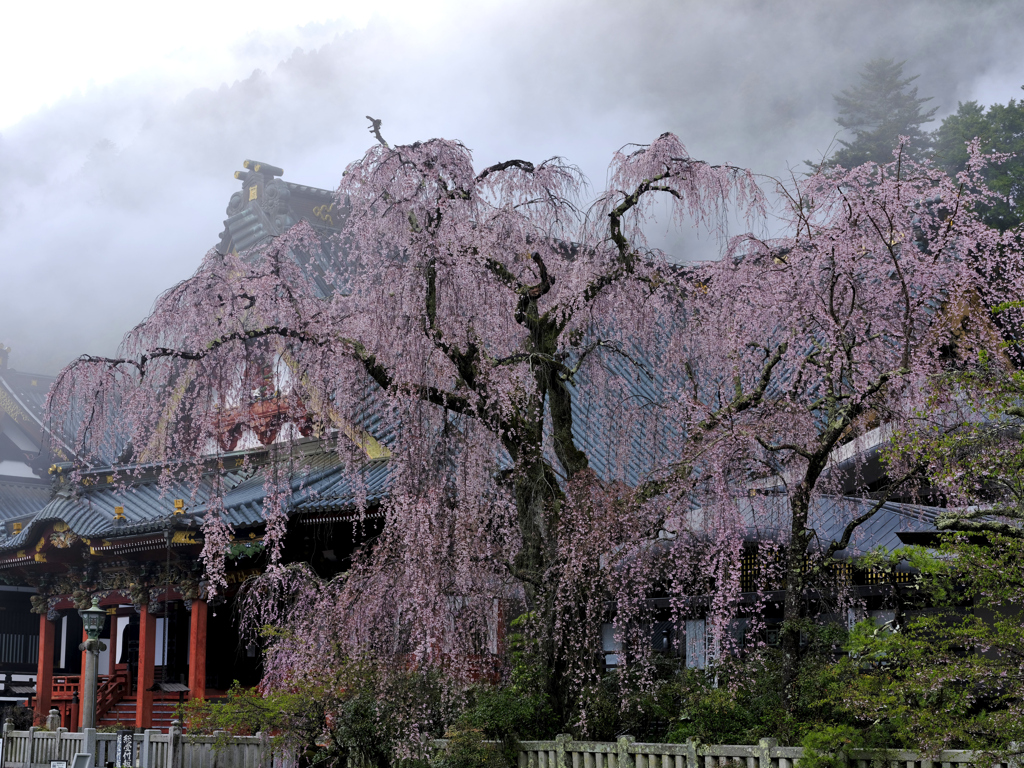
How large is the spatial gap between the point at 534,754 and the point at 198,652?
8255 mm

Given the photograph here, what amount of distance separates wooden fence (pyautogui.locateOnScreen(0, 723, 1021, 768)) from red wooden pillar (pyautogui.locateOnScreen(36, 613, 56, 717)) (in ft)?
13.2

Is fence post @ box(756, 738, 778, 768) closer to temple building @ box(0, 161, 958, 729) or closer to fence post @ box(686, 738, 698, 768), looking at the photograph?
fence post @ box(686, 738, 698, 768)

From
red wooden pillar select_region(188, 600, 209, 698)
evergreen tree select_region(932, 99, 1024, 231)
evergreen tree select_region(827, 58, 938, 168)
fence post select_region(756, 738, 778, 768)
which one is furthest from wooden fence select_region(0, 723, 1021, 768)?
evergreen tree select_region(827, 58, 938, 168)

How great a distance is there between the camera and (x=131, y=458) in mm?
20344

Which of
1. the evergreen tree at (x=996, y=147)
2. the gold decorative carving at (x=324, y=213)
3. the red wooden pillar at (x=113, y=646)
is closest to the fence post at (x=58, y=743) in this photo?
the red wooden pillar at (x=113, y=646)

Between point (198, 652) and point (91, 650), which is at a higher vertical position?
point (91, 650)

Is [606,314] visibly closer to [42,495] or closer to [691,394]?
[691,394]

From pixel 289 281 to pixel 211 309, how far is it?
2.79 ft

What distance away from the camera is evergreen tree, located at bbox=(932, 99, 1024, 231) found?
25562 millimetres

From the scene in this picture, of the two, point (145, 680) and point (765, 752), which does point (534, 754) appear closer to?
point (765, 752)

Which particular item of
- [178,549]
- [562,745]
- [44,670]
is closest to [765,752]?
[562,745]

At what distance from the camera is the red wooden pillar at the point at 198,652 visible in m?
16.3

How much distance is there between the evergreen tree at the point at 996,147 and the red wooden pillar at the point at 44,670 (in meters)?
22.3

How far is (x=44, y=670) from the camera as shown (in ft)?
66.1
